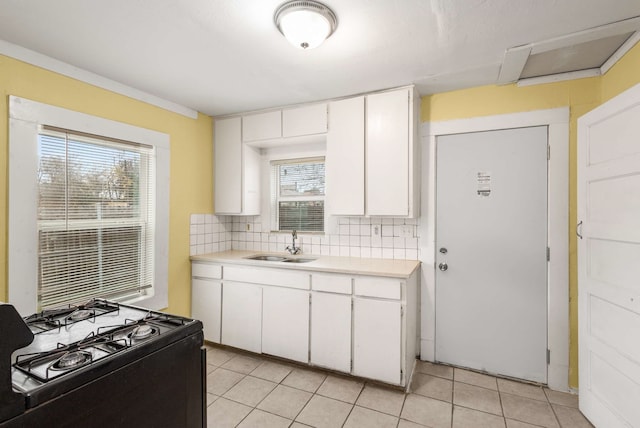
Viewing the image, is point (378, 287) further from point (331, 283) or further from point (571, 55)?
point (571, 55)

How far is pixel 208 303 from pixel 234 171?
1.42 meters

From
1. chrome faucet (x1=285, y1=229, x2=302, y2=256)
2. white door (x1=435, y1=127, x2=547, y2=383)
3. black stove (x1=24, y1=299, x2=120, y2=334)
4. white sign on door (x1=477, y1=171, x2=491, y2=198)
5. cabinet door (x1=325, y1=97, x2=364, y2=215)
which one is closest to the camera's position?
black stove (x1=24, y1=299, x2=120, y2=334)

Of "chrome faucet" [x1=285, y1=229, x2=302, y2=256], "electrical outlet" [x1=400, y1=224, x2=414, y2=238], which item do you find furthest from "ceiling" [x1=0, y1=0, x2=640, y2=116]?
Result: "chrome faucet" [x1=285, y1=229, x2=302, y2=256]

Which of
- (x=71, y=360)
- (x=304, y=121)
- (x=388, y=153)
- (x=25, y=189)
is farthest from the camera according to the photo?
(x=304, y=121)

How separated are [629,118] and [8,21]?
3548 millimetres

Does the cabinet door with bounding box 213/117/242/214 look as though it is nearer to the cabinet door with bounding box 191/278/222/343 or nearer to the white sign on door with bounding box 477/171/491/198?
the cabinet door with bounding box 191/278/222/343

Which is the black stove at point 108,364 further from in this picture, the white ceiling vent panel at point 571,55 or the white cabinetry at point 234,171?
the white ceiling vent panel at point 571,55

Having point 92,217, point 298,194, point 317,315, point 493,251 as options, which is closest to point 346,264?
point 317,315

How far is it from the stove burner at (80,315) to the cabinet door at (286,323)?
154 centimetres

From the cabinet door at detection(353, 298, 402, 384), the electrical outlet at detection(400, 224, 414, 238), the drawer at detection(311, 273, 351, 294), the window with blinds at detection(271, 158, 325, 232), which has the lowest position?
the cabinet door at detection(353, 298, 402, 384)

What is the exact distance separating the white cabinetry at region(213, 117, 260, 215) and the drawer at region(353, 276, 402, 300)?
158 centimetres

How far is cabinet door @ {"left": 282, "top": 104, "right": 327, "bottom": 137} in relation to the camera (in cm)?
298

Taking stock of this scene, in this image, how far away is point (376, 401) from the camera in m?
2.25

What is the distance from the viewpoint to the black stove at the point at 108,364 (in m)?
0.86
